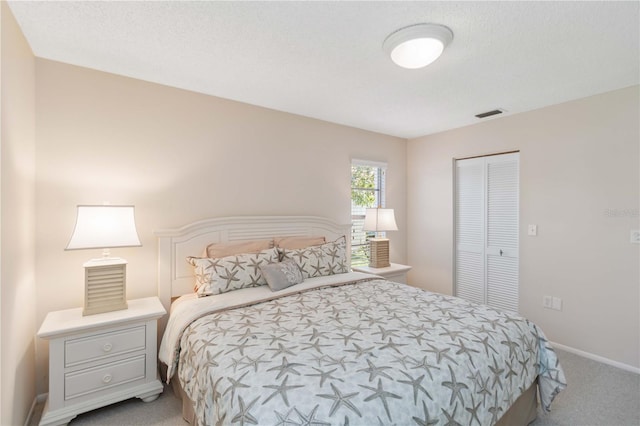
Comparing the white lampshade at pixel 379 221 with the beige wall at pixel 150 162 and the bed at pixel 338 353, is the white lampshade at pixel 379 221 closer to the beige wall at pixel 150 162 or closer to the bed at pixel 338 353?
the beige wall at pixel 150 162

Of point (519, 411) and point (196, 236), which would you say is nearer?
point (519, 411)

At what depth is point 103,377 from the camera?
2.01 metres

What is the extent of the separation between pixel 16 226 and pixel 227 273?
1.26 metres

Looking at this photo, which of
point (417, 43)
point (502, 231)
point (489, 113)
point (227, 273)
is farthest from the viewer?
point (502, 231)

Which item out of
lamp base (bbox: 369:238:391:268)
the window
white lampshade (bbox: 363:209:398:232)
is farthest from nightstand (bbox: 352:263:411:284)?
white lampshade (bbox: 363:209:398:232)

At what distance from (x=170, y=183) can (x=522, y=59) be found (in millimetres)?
2878

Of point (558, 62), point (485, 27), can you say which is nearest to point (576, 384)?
point (558, 62)

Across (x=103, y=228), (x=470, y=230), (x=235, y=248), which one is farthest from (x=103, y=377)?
(x=470, y=230)

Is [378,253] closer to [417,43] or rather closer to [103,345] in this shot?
[417,43]

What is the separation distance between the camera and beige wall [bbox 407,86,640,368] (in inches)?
105

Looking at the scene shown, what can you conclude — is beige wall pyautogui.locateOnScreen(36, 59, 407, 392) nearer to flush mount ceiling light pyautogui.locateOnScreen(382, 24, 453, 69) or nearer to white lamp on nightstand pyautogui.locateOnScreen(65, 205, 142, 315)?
white lamp on nightstand pyautogui.locateOnScreen(65, 205, 142, 315)

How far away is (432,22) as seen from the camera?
5.77 feet

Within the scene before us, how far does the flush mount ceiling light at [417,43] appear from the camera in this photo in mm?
1794

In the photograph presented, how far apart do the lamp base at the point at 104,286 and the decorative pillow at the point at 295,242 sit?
1.30 metres
